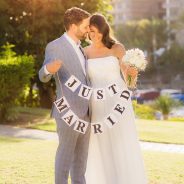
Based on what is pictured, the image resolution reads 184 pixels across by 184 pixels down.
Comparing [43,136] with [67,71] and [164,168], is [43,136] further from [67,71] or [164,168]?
[67,71]

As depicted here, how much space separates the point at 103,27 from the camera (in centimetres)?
590

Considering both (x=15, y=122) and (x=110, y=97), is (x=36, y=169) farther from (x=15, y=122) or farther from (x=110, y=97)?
(x=15, y=122)

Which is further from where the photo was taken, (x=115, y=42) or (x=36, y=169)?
(x=36, y=169)

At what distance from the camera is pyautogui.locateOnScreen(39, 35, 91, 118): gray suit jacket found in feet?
18.7

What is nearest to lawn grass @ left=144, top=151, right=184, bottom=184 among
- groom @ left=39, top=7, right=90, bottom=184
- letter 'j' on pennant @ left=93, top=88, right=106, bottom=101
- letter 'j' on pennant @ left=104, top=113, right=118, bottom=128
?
letter 'j' on pennant @ left=104, top=113, right=118, bottom=128

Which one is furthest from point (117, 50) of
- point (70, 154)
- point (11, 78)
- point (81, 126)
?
point (11, 78)

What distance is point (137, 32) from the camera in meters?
74.1

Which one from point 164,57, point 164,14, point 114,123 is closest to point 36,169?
point 114,123

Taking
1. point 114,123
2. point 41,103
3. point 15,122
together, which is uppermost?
point 114,123

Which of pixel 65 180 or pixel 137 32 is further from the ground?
pixel 65 180

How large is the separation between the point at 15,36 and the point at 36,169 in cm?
1416

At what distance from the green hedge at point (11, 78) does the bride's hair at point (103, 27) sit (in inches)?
437

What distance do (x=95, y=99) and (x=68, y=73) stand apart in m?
0.48

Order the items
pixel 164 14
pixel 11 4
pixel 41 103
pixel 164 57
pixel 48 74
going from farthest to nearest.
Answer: pixel 164 14
pixel 164 57
pixel 41 103
pixel 11 4
pixel 48 74
